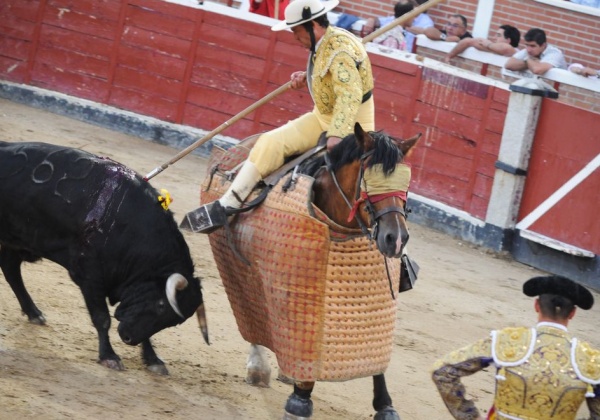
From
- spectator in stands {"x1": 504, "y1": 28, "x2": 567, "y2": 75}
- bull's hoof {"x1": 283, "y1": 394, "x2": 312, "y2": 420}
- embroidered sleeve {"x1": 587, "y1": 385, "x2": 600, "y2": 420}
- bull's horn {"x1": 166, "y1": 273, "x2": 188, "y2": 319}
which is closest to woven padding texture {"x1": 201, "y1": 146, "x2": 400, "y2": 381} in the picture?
bull's hoof {"x1": 283, "y1": 394, "x2": 312, "y2": 420}

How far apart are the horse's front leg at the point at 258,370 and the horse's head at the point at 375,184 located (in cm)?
111

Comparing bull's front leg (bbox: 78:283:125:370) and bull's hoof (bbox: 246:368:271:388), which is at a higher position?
bull's front leg (bbox: 78:283:125:370)

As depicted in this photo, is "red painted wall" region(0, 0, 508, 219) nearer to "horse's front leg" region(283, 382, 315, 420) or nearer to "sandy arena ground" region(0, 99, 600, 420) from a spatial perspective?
"sandy arena ground" region(0, 99, 600, 420)

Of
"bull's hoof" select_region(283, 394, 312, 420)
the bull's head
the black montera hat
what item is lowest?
"bull's hoof" select_region(283, 394, 312, 420)

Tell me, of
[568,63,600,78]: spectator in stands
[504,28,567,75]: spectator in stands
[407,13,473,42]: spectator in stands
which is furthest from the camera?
[407,13,473,42]: spectator in stands

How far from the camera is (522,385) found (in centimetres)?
334

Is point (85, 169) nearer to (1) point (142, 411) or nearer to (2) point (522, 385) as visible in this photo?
(1) point (142, 411)

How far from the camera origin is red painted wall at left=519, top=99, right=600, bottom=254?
890 centimetres

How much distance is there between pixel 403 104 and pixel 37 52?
4414 millimetres

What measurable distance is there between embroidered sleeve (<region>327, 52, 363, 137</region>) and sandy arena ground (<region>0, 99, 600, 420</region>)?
1320 mm

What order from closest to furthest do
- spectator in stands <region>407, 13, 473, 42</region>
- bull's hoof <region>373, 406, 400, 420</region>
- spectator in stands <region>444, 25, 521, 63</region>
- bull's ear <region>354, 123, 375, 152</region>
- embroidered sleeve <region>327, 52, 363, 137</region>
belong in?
1. bull's ear <region>354, 123, 375, 152</region>
2. embroidered sleeve <region>327, 52, 363, 137</region>
3. bull's hoof <region>373, 406, 400, 420</region>
4. spectator in stands <region>444, 25, 521, 63</region>
5. spectator in stands <region>407, 13, 473, 42</region>

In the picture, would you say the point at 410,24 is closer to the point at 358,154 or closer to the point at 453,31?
the point at 453,31

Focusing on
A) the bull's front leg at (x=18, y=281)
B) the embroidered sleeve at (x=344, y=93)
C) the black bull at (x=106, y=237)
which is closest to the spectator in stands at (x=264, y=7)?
the bull's front leg at (x=18, y=281)

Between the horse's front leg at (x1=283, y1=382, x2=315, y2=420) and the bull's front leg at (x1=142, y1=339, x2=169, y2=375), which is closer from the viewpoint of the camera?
the horse's front leg at (x1=283, y1=382, x2=315, y2=420)
